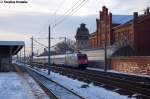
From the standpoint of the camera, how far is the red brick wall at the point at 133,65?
176 feet

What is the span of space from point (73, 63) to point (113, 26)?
2416cm

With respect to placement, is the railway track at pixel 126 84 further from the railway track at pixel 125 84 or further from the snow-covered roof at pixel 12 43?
the snow-covered roof at pixel 12 43

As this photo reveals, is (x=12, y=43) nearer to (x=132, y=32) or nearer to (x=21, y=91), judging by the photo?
(x=132, y=32)

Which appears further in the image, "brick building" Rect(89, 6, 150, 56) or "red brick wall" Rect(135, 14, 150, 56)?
"red brick wall" Rect(135, 14, 150, 56)

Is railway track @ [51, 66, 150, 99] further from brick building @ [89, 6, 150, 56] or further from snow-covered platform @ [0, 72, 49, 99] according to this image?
brick building @ [89, 6, 150, 56]

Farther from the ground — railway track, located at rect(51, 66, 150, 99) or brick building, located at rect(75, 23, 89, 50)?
brick building, located at rect(75, 23, 89, 50)

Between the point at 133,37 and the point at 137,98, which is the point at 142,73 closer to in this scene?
the point at 133,37

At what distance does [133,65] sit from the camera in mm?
58375

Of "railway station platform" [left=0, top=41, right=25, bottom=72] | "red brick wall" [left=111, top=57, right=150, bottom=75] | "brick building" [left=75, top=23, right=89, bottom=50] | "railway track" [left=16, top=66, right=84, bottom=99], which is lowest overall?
"railway track" [left=16, top=66, right=84, bottom=99]

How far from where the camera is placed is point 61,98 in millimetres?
23031

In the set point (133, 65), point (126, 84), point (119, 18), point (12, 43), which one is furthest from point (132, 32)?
point (126, 84)

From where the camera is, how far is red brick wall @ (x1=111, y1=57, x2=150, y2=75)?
53.6 metres

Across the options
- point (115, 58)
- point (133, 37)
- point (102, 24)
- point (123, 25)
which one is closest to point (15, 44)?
point (115, 58)

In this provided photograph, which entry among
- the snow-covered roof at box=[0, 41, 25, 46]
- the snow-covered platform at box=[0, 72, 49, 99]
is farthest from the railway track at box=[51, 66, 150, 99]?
the snow-covered roof at box=[0, 41, 25, 46]
